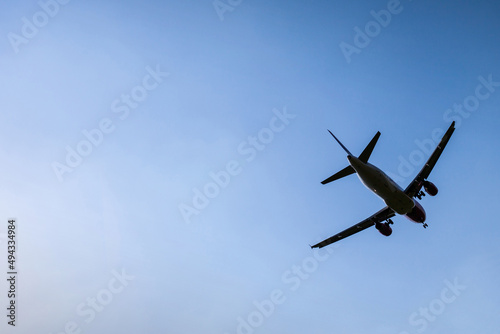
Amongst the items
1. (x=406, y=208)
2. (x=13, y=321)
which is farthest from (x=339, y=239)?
(x=13, y=321)

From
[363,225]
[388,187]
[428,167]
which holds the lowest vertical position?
[363,225]

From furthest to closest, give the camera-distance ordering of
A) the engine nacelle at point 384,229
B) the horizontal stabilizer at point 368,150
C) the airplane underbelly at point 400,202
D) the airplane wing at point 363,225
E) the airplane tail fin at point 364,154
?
the airplane wing at point 363,225
the engine nacelle at point 384,229
the airplane underbelly at point 400,202
the horizontal stabilizer at point 368,150
the airplane tail fin at point 364,154

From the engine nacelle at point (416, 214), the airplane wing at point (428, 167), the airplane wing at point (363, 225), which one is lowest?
the engine nacelle at point (416, 214)

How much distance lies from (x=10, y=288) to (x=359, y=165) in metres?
39.6

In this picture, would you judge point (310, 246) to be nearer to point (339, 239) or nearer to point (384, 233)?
point (339, 239)

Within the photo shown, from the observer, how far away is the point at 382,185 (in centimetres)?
4700

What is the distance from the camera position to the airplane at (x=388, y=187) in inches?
1796

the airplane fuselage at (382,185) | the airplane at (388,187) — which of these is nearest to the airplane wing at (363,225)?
the airplane at (388,187)

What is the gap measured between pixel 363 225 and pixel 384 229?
354 cm

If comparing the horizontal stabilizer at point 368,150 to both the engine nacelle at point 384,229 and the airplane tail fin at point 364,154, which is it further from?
the engine nacelle at point 384,229

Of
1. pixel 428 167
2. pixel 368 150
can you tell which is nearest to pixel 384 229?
pixel 428 167

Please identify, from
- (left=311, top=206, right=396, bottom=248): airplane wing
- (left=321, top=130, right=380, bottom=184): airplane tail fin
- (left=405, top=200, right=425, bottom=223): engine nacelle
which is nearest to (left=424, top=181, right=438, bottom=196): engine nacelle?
(left=405, top=200, right=425, bottom=223): engine nacelle

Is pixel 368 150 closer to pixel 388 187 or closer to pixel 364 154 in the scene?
pixel 364 154

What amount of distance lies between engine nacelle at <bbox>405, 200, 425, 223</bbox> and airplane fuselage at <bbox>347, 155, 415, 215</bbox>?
1.76m
